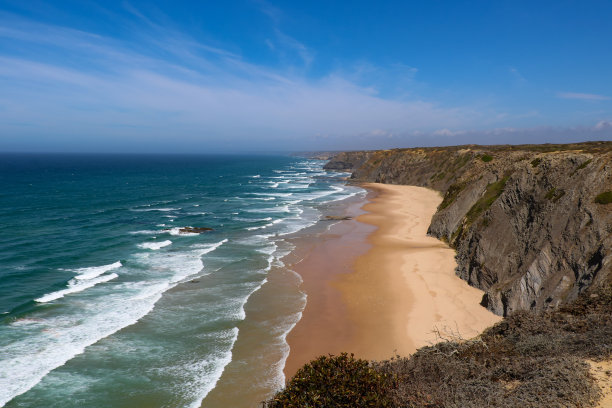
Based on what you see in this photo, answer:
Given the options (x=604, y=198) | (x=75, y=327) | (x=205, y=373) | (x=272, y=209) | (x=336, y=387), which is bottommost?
(x=205, y=373)

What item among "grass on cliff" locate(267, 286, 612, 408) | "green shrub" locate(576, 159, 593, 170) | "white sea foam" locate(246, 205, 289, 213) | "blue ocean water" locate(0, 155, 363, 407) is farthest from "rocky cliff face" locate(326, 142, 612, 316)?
"white sea foam" locate(246, 205, 289, 213)

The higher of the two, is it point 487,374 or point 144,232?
point 487,374

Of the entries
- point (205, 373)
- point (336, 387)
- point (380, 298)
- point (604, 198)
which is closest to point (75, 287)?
point (205, 373)

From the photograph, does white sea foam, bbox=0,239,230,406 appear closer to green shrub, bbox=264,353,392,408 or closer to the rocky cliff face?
green shrub, bbox=264,353,392,408

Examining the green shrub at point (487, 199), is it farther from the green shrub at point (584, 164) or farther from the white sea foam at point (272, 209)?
the white sea foam at point (272, 209)

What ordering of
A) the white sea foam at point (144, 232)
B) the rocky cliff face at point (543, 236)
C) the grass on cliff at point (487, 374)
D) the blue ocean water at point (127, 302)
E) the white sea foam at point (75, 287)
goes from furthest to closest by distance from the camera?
the white sea foam at point (144, 232)
the white sea foam at point (75, 287)
the rocky cliff face at point (543, 236)
the blue ocean water at point (127, 302)
the grass on cliff at point (487, 374)

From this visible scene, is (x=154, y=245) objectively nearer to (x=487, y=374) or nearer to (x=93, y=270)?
(x=93, y=270)

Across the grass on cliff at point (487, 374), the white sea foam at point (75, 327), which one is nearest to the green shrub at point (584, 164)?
the grass on cliff at point (487, 374)
